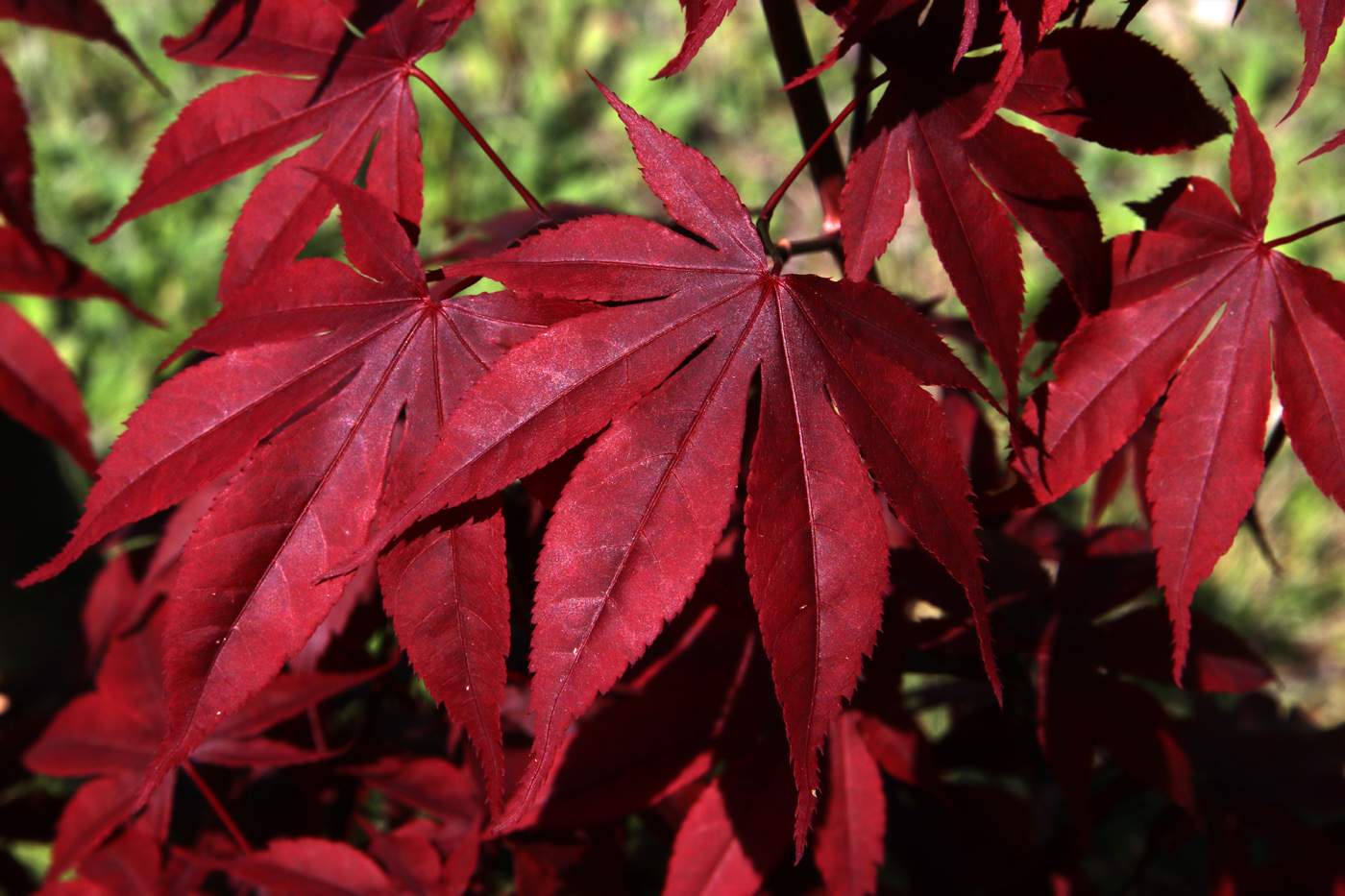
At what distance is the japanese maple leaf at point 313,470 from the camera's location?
2.32ft

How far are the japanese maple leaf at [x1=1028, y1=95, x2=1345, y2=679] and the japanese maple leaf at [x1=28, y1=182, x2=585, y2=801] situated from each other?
1.28ft

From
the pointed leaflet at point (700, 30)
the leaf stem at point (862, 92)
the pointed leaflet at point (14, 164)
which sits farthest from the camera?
the pointed leaflet at point (14, 164)

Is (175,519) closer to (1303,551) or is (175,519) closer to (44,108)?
(1303,551)

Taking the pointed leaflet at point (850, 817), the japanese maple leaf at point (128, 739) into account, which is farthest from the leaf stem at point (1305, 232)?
the japanese maple leaf at point (128, 739)

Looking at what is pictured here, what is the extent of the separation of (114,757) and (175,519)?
0.27 metres

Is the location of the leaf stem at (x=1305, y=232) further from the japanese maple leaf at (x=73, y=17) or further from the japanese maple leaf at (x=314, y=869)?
the japanese maple leaf at (x=73, y=17)

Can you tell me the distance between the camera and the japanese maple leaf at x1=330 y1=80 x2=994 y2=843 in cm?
65

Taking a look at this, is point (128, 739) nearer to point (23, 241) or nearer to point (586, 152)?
point (23, 241)

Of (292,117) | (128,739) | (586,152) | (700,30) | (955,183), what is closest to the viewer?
(700,30)

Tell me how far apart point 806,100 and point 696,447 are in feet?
1.49

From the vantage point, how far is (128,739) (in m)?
1.16

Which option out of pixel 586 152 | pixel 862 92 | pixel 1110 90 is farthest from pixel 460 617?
pixel 586 152

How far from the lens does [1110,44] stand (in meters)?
0.74

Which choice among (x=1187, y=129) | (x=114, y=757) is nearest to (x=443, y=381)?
(x=1187, y=129)
